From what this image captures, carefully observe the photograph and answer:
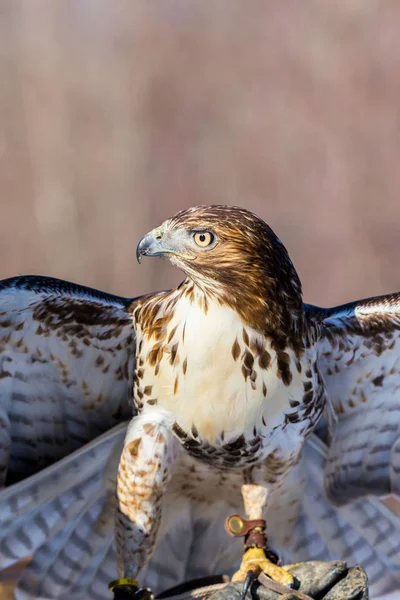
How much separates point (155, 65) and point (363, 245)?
2578mm

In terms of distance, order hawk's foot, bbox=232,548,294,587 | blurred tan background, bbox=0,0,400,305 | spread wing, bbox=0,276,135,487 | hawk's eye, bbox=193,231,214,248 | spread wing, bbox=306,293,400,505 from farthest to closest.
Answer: blurred tan background, bbox=0,0,400,305, spread wing, bbox=306,293,400,505, spread wing, bbox=0,276,135,487, hawk's foot, bbox=232,548,294,587, hawk's eye, bbox=193,231,214,248

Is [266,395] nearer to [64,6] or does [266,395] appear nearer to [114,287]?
[114,287]

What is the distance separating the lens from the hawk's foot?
2654 mm

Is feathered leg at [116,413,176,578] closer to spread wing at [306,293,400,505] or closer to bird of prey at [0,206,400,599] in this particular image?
bird of prey at [0,206,400,599]

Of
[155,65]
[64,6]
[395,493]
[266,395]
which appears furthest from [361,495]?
[64,6]

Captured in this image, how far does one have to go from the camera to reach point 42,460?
10.3 feet

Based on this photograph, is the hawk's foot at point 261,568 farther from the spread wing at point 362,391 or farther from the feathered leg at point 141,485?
the spread wing at point 362,391

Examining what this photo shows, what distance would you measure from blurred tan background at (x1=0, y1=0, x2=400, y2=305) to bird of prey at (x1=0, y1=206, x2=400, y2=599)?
3.95 m

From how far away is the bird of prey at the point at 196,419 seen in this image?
253 cm

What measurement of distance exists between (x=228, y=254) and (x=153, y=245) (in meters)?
0.22

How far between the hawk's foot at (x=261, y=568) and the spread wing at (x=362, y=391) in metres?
0.66

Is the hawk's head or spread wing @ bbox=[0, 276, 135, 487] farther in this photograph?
spread wing @ bbox=[0, 276, 135, 487]

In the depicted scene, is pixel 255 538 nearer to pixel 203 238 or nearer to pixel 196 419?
pixel 196 419

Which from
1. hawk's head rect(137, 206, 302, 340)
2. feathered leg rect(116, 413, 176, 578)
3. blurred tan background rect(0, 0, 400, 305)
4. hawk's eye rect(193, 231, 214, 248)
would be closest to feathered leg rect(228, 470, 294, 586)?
feathered leg rect(116, 413, 176, 578)
